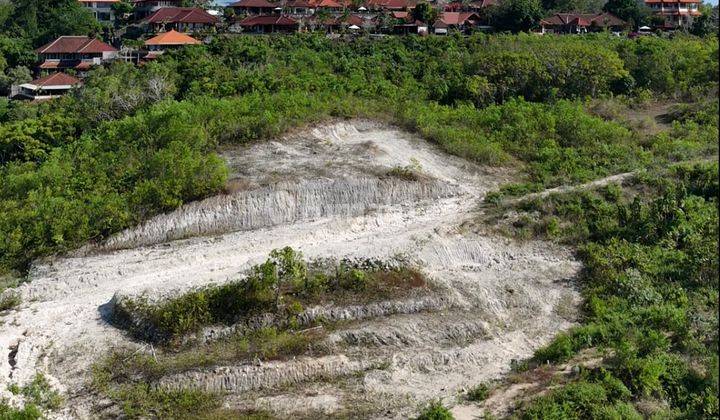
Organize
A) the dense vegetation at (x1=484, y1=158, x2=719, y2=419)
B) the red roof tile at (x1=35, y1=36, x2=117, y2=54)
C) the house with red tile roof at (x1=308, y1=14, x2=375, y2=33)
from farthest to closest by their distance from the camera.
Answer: the house with red tile roof at (x1=308, y1=14, x2=375, y2=33), the red roof tile at (x1=35, y1=36, x2=117, y2=54), the dense vegetation at (x1=484, y1=158, x2=719, y2=419)

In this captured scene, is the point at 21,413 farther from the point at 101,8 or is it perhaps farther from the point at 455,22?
the point at 101,8

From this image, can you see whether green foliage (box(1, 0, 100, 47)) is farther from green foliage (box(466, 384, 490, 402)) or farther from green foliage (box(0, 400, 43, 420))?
green foliage (box(466, 384, 490, 402))

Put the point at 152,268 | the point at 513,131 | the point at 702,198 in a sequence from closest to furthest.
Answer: the point at 152,268 → the point at 702,198 → the point at 513,131

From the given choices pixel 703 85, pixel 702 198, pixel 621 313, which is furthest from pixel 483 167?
pixel 703 85

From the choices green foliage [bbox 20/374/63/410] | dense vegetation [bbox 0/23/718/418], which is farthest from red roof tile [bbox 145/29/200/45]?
green foliage [bbox 20/374/63/410]

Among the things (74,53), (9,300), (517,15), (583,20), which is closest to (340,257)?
(9,300)

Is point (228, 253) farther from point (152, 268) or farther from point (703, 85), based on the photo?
point (703, 85)
